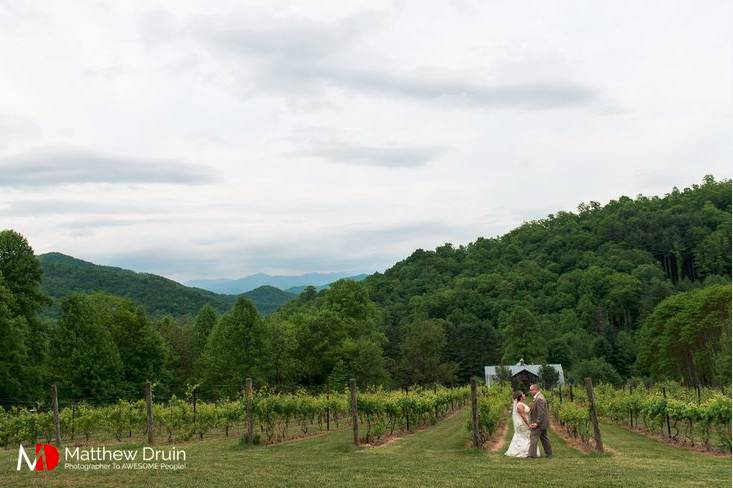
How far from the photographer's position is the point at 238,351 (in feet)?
140

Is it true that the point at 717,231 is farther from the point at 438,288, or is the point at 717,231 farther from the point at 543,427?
the point at 543,427

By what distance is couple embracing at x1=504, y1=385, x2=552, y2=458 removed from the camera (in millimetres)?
12768

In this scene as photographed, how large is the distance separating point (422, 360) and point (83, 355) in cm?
3644

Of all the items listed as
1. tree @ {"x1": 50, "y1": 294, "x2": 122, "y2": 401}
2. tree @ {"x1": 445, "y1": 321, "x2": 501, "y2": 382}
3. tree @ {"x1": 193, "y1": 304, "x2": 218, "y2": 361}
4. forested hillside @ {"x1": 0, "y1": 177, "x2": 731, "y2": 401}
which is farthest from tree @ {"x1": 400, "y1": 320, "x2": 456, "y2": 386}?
tree @ {"x1": 50, "y1": 294, "x2": 122, "y2": 401}

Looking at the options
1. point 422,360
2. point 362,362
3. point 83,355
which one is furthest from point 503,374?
point 83,355

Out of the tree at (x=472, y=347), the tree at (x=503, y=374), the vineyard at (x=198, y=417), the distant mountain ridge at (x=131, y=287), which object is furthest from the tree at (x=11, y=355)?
the distant mountain ridge at (x=131, y=287)

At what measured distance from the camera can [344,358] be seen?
2008 inches

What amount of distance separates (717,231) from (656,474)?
9938 cm

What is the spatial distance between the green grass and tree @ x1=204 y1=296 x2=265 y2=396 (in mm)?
27696

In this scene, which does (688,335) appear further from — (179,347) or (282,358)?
(179,347)

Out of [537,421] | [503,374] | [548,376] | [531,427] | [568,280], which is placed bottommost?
[548,376]

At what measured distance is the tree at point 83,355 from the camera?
3419 cm

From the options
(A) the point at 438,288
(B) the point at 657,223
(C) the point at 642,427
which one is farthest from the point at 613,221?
(C) the point at 642,427

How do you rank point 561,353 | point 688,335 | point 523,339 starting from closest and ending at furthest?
point 688,335 < point 523,339 < point 561,353
